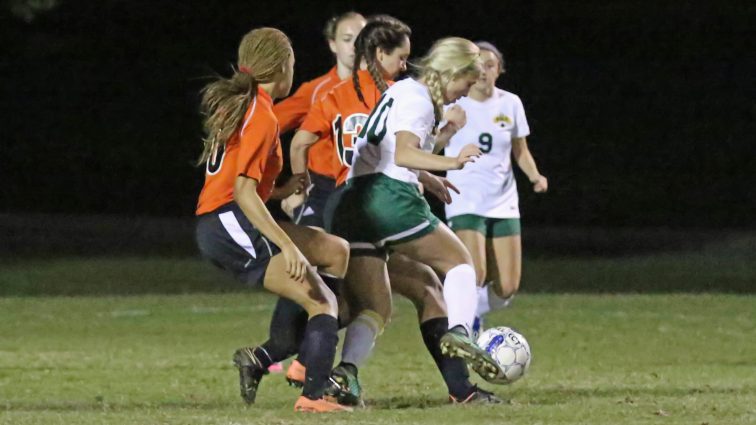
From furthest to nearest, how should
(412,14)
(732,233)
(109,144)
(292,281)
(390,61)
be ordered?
(412,14) → (109,144) → (732,233) → (390,61) → (292,281)

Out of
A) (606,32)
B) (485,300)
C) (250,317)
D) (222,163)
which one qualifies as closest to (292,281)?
(222,163)

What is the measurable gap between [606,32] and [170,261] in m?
13.0

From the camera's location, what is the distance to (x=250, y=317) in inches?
562

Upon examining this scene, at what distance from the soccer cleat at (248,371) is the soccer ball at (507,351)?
1105 mm

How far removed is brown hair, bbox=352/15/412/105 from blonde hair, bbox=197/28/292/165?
823mm

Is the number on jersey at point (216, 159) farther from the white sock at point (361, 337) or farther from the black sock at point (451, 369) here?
the black sock at point (451, 369)

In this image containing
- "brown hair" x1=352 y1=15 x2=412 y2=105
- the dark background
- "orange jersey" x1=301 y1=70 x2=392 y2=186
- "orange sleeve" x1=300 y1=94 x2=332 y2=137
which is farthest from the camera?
the dark background

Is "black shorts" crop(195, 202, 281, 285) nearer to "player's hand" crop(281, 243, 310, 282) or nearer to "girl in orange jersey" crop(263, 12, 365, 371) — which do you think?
"player's hand" crop(281, 243, 310, 282)

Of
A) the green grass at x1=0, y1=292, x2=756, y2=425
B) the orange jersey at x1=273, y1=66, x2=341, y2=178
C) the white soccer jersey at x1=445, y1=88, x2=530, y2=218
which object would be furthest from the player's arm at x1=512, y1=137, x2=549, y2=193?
the orange jersey at x1=273, y1=66, x2=341, y2=178

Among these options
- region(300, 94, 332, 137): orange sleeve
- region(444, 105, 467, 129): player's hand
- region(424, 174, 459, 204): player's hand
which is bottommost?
region(424, 174, 459, 204): player's hand

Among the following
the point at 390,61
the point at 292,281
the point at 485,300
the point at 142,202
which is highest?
the point at 390,61

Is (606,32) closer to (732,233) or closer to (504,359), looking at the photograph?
(732,233)

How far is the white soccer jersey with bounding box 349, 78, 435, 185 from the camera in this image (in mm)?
8016

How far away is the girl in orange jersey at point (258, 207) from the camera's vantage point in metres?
7.67
